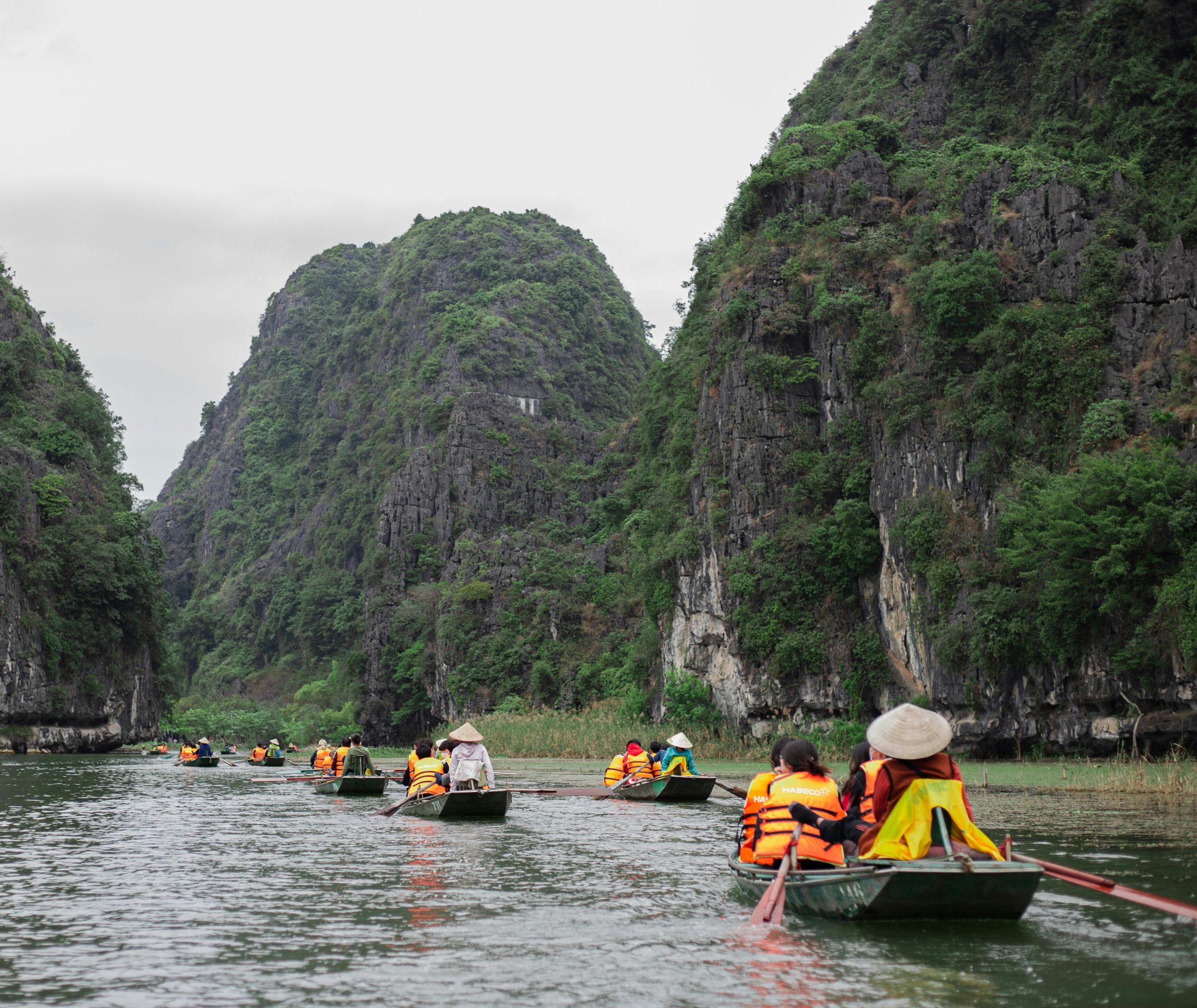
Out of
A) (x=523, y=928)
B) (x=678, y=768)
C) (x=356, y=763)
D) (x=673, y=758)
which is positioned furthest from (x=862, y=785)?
(x=356, y=763)

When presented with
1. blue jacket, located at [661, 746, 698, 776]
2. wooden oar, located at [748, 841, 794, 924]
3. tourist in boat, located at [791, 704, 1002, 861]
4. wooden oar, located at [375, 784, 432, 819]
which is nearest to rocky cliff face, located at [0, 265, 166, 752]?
wooden oar, located at [375, 784, 432, 819]

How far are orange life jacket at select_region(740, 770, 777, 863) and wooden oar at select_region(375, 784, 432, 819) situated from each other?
883 centimetres

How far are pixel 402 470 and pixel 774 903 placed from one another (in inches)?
2867

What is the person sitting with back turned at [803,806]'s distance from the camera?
28.4ft

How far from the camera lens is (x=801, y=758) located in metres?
8.67

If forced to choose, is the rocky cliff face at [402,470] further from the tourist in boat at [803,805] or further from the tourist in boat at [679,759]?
the tourist in boat at [803,805]

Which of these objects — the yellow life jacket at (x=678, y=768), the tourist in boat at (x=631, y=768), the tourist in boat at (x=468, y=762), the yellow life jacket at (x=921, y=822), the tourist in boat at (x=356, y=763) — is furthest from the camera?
the tourist in boat at (x=356, y=763)

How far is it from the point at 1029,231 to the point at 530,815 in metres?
23.0

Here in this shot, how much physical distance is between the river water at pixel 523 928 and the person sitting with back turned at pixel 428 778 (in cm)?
153

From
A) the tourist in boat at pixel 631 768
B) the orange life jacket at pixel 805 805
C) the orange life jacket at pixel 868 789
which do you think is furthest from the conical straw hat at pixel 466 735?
the orange life jacket at pixel 868 789

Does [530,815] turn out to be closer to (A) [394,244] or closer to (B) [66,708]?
(B) [66,708]

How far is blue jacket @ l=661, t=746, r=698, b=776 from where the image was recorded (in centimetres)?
1934

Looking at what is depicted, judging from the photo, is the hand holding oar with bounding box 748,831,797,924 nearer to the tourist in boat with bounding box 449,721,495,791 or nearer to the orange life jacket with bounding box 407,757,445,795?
the tourist in boat with bounding box 449,721,495,791

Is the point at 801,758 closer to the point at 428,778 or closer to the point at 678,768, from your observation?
the point at 428,778
